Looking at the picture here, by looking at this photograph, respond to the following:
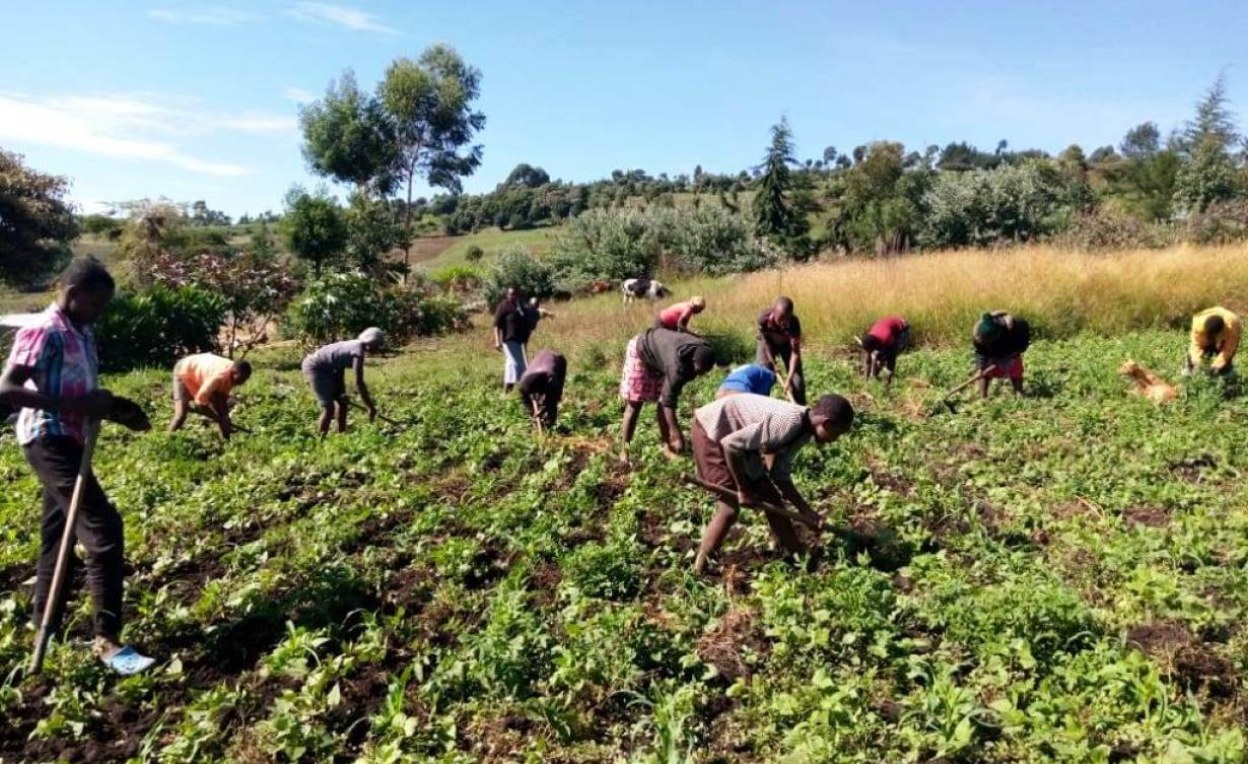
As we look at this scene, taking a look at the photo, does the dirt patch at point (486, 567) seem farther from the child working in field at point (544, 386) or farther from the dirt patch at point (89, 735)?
the child working in field at point (544, 386)

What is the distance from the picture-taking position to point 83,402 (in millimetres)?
3471

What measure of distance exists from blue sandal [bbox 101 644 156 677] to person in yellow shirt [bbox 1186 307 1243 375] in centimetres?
812

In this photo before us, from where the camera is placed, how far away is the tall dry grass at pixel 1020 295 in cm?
1120

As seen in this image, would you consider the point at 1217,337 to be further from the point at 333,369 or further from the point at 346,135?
the point at 346,135

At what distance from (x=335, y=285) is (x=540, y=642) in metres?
12.8

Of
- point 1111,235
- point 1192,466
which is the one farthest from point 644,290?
point 1192,466

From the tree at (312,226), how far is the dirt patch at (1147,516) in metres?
21.6

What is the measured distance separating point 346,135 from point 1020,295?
2202 centimetres

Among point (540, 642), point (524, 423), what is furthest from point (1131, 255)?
point (540, 642)

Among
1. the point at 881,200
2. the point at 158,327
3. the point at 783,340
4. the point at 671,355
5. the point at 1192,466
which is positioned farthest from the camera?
the point at 881,200

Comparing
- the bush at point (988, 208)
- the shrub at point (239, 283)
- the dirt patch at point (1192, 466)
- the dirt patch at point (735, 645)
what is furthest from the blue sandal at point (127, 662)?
the bush at point (988, 208)

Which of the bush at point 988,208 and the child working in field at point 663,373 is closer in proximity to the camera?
the child working in field at point 663,373

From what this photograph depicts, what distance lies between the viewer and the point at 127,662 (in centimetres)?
356

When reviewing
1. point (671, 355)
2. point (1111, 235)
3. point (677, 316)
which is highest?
point (1111, 235)
